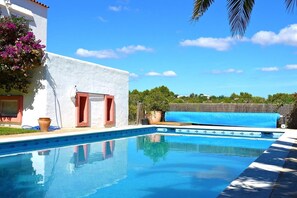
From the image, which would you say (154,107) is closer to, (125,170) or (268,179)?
(125,170)

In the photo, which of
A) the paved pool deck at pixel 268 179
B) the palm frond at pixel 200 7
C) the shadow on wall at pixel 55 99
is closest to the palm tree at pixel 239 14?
the palm frond at pixel 200 7

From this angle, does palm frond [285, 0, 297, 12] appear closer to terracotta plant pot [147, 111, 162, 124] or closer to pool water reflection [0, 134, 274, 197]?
pool water reflection [0, 134, 274, 197]

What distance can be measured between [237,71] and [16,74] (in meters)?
24.5

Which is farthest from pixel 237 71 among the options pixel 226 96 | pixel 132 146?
pixel 132 146

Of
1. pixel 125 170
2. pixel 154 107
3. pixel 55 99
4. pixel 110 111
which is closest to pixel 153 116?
pixel 154 107

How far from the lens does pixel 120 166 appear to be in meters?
9.18

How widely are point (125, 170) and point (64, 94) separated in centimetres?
901

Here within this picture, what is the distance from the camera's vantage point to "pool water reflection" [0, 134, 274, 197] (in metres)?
6.54

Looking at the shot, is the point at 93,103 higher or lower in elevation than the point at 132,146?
higher

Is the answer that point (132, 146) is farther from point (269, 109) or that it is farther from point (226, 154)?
point (269, 109)

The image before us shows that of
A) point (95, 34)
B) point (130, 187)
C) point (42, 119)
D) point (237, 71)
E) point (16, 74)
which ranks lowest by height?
point (130, 187)

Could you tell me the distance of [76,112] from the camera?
1741cm

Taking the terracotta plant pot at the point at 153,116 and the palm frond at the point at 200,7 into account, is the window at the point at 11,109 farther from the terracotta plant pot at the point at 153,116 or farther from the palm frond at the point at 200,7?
the palm frond at the point at 200,7

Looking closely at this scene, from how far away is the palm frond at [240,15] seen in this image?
6965 mm
